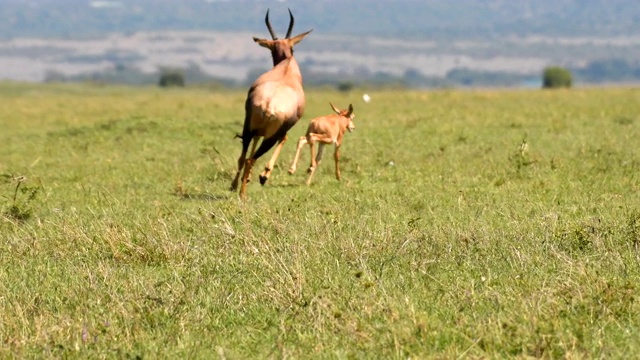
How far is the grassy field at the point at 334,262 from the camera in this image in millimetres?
6391

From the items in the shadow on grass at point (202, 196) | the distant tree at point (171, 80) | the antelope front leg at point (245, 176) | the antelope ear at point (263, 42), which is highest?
the antelope ear at point (263, 42)

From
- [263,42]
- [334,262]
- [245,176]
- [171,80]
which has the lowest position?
[171,80]

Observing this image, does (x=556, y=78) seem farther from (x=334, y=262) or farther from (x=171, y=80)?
(x=334, y=262)

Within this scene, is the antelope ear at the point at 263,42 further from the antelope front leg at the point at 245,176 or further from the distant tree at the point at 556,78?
the distant tree at the point at 556,78

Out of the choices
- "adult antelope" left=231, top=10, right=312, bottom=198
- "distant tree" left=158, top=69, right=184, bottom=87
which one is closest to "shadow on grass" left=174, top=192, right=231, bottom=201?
"adult antelope" left=231, top=10, right=312, bottom=198

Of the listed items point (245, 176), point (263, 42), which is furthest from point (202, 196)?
point (263, 42)

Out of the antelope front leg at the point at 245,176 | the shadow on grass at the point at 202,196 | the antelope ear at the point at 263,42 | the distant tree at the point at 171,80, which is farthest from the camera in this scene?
the distant tree at the point at 171,80

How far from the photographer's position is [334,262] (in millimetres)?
8133

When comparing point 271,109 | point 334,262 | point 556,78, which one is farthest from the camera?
point 556,78

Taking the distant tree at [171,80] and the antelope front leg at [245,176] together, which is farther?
the distant tree at [171,80]

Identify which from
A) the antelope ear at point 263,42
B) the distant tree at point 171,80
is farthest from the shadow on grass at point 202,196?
the distant tree at point 171,80

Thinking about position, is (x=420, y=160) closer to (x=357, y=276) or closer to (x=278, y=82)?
(x=278, y=82)

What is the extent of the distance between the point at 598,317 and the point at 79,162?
473 inches

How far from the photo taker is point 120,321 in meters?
6.84
